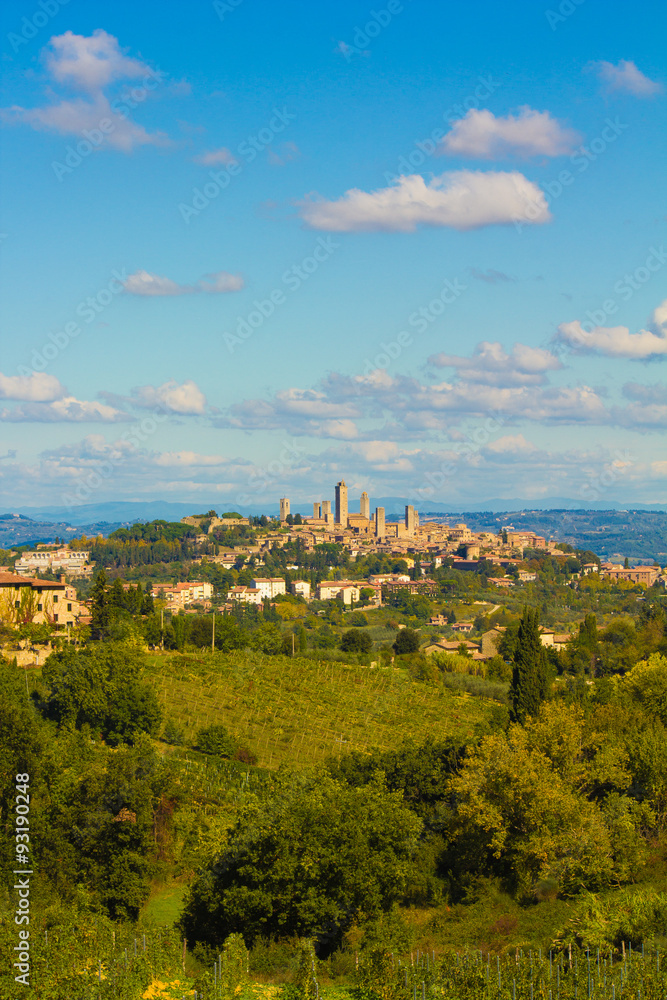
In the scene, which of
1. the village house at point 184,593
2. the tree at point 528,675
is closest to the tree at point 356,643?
the tree at point 528,675

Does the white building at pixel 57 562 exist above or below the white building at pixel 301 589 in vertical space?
above

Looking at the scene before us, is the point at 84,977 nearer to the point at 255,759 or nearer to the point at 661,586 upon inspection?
the point at 255,759

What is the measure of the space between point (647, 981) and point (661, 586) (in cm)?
11821

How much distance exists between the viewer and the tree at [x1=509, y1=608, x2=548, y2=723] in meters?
32.4

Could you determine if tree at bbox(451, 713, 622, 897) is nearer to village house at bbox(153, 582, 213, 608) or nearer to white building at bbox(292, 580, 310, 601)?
village house at bbox(153, 582, 213, 608)

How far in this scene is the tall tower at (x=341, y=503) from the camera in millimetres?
194212

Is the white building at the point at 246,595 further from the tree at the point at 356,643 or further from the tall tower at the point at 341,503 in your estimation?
the tall tower at the point at 341,503

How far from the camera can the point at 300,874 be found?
15.6m

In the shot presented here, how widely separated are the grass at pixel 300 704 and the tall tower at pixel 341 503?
14891 centimetres

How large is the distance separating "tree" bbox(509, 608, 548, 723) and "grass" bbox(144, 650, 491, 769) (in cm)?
207

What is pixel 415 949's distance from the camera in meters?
16.0

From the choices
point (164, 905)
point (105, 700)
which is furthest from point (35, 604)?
point (164, 905)

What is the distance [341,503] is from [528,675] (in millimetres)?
161427

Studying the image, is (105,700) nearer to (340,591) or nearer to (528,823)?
(528,823)
